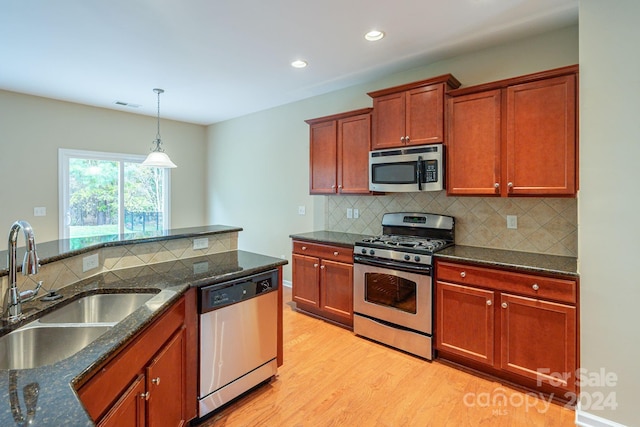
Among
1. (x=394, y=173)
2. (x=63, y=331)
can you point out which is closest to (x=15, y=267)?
(x=63, y=331)

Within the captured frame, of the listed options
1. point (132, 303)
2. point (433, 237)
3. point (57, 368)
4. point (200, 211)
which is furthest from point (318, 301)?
point (200, 211)

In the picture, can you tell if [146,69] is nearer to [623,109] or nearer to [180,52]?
[180,52]

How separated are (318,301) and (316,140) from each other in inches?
73.2

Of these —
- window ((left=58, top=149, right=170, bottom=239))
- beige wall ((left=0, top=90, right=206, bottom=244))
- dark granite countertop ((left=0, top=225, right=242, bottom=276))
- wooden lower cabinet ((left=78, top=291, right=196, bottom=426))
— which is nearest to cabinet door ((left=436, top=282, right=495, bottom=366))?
wooden lower cabinet ((left=78, top=291, right=196, bottom=426))

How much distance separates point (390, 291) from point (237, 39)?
2.59 meters

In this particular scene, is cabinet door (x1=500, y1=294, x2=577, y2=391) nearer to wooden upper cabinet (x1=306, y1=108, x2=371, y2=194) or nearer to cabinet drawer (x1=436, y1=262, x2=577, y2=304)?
cabinet drawer (x1=436, y1=262, x2=577, y2=304)

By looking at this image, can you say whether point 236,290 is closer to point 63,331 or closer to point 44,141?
point 63,331

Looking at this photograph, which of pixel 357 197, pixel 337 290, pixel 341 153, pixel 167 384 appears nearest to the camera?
pixel 167 384

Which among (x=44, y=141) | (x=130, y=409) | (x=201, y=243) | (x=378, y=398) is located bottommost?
(x=378, y=398)

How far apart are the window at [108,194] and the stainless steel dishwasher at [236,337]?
4.00 m

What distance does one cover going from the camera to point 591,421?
1937 mm

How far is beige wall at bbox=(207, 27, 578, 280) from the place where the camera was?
9.03ft

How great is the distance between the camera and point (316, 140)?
3812 mm

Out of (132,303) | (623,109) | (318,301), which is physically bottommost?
(318,301)
